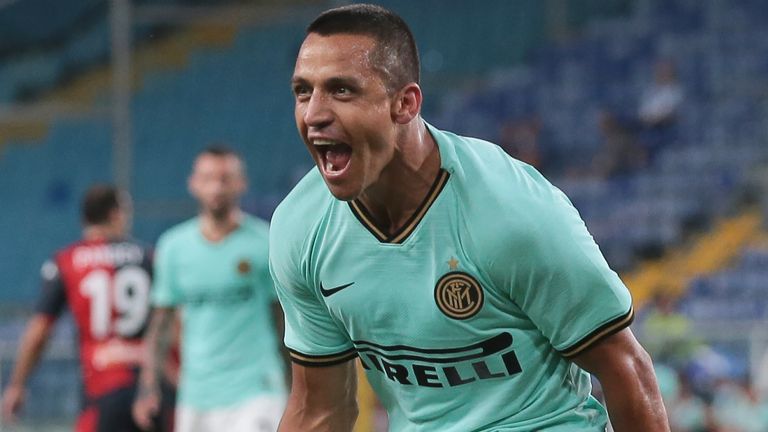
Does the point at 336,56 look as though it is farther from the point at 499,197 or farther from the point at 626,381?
the point at 626,381

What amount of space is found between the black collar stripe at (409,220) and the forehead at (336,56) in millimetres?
342

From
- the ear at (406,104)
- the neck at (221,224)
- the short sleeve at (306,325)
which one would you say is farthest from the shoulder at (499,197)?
the neck at (221,224)

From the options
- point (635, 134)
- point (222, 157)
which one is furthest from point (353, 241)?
point (635, 134)

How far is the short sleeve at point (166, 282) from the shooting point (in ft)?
25.3

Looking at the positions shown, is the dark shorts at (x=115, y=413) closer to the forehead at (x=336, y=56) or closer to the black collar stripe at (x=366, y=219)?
the black collar stripe at (x=366, y=219)

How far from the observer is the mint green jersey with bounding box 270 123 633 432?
2.99 meters

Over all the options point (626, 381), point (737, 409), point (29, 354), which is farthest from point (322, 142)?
point (737, 409)

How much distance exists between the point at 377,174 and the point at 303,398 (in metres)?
0.74

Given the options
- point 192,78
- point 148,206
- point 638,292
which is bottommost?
point 638,292

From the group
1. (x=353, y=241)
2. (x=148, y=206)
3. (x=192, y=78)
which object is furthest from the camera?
(x=192, y=78)

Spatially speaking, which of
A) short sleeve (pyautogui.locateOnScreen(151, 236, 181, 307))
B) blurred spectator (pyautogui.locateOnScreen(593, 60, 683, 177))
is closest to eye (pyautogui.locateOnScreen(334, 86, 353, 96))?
short sleeve (pyautogui.locateOnScreen(151, 236, 181, 307))

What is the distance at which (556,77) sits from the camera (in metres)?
18.6

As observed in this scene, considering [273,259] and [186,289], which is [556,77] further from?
[273,259]

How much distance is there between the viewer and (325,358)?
3430 mm
